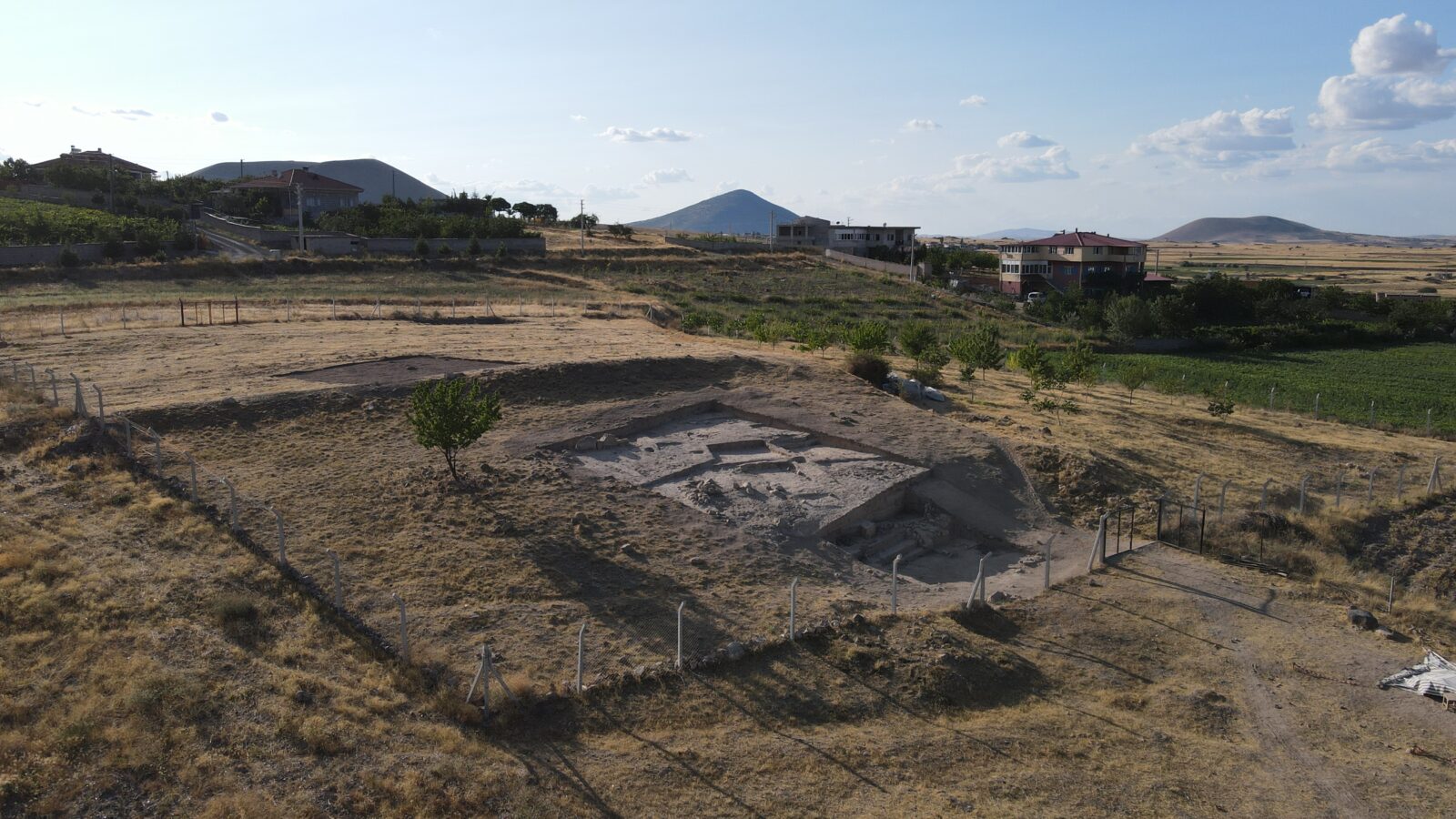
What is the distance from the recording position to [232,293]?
176 ft

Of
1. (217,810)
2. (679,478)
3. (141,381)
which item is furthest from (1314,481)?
(141,381)

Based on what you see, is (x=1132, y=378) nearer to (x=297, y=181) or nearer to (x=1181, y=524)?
(x=1181, y=524)

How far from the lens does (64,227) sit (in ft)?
222

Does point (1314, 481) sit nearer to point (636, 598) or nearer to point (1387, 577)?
point (1387, 577)

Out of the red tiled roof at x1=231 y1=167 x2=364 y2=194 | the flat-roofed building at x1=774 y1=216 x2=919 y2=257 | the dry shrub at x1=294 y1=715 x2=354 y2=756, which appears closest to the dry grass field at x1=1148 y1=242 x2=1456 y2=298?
the flat-roofed building at x1=774 y1=216 x2=919 y2=257

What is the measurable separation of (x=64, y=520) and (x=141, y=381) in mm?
11452

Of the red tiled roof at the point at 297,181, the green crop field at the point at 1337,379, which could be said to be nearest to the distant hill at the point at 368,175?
the red tiled roof at the point at 297,181

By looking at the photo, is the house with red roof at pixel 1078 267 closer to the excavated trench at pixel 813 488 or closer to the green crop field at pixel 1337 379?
the green crop field at pixel 1337 379

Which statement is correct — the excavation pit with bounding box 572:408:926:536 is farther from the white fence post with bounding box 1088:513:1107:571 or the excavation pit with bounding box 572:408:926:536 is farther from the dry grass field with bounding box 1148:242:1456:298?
the dry grass field with bounding box 1148:242:1456:298

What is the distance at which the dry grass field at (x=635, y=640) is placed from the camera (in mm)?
11062

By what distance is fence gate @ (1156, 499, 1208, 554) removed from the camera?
67.7 feet

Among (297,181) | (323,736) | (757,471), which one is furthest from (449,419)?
(297,181)

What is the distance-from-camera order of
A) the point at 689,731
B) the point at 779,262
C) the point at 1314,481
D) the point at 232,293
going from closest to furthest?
the point at 689,731
the point at 1314,481
the point at 232,293
the point at 779,262

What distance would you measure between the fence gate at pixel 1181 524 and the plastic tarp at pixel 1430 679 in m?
5.33
